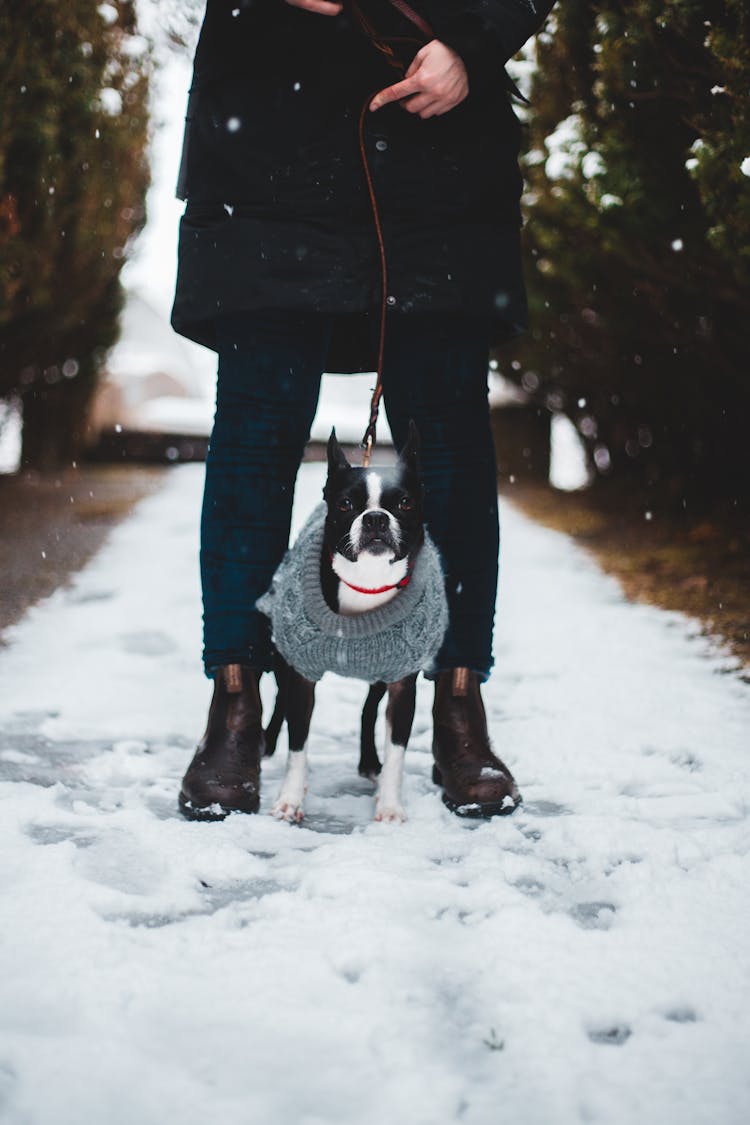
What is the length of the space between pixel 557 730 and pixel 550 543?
330cm

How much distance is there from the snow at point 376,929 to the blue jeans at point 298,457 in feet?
1.23

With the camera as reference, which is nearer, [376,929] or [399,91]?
[376,929]

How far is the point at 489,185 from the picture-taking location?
2.12 metres

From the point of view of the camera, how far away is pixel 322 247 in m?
2.05

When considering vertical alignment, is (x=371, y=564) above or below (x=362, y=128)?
below

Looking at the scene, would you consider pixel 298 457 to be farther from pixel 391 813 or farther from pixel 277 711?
pixel 391 813

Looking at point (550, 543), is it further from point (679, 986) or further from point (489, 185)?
point (679, 986)

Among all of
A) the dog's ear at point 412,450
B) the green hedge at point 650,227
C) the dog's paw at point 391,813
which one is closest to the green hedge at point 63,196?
the green hedge at point 650,227

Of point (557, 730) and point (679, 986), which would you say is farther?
point (557, 730)

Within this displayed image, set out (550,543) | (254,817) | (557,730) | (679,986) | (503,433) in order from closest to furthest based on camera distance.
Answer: (679,986)
(254,817)
(557,730)
(550,543)
(503,433)

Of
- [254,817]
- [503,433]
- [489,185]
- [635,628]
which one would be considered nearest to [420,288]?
[489,185]

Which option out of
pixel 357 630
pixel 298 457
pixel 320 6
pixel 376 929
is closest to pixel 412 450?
pixel 298 457

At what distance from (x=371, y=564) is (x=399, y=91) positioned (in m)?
0.90

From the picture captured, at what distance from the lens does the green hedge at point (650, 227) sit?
3.53 meters
